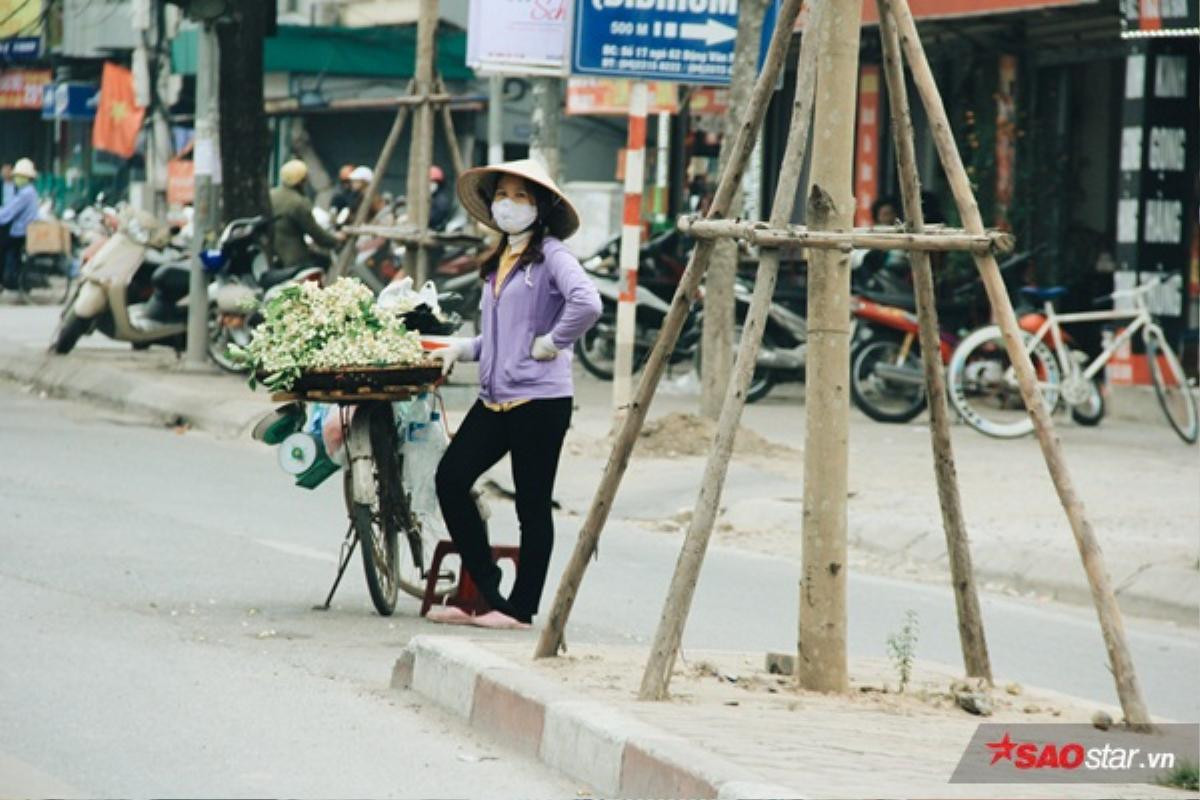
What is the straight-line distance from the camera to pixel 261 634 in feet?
29.2

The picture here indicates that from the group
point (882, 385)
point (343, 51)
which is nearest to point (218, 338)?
point (882, 385)

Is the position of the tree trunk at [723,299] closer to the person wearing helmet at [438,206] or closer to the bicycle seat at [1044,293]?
the bicycle seat at [1044,293]

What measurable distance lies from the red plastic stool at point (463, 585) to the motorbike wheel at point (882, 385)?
8621 mm

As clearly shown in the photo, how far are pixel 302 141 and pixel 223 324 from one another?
1871 cm

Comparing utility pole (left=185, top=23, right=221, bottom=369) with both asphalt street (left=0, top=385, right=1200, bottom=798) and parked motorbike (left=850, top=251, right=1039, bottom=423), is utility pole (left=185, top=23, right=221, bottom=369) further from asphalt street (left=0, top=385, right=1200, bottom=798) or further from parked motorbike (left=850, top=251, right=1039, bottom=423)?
parked motorbike (left=850, top=251, right=1039, bottom=423)

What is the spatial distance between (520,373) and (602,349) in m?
12.6

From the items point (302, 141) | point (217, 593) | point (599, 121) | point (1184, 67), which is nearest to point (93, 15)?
point (302, 141)

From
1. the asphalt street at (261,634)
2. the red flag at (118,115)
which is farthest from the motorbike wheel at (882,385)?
the red flag at (118,115)

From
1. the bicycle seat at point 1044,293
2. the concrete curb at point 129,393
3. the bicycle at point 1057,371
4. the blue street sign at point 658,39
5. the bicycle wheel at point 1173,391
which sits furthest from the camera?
the bicycle seat at point 1044,293

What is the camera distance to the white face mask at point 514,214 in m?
8.92

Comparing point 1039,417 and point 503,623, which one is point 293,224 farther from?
point 1039,417

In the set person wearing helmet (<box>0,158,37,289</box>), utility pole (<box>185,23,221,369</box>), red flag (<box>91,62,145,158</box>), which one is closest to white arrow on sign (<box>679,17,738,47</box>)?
utility pole (<box>185,23,221,369</box>)

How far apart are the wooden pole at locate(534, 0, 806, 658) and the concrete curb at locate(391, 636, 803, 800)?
477mm

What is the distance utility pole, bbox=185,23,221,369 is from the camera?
19.5 metres
